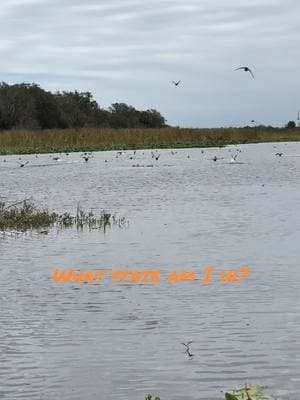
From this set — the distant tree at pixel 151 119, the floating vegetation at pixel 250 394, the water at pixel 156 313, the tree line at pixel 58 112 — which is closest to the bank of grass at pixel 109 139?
the tree line at pixel 58 112

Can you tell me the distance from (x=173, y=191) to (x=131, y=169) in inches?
539

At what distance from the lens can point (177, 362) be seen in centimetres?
707

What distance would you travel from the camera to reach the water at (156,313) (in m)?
6.66

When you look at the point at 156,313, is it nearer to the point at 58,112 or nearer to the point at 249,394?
the point at 249,394

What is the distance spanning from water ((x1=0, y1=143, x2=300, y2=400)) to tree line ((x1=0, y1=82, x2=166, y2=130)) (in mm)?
69108

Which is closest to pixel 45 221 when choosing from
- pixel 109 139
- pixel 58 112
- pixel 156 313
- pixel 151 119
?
pixel 156 313

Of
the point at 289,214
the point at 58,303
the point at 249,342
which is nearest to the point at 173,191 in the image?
the point at 289,214

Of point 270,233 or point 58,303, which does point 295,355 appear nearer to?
point 58,303

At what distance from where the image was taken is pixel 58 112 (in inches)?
3871

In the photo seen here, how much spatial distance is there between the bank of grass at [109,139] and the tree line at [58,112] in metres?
21.8
